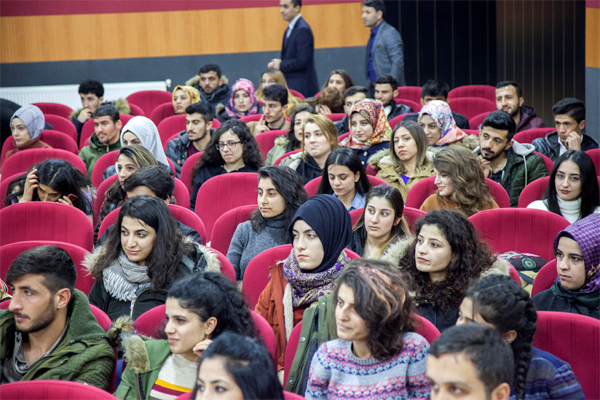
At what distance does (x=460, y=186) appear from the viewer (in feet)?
12.2

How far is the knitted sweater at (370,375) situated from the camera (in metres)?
2.01

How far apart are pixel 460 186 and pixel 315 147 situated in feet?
4.20

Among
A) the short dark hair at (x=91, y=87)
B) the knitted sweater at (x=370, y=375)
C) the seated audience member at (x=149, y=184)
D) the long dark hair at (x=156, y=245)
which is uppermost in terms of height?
the short dark hair at (x=91, y=87)

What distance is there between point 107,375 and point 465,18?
27.5 feet

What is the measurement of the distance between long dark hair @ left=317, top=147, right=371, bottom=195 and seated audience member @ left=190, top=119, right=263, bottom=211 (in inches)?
36.4

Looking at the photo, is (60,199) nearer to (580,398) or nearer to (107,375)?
(107,375)

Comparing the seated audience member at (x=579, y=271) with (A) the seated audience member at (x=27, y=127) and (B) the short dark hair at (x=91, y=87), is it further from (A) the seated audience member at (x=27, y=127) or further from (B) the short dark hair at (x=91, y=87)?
(B) the short dark hair at (x=91, y=87)

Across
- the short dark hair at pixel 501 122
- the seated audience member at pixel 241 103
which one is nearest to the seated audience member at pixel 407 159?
the short dark hair at pixel 501 122

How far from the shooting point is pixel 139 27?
8.95 meters

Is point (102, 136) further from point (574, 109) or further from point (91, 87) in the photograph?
point (574, 109)

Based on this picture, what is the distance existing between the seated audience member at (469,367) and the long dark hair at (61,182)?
2.89m

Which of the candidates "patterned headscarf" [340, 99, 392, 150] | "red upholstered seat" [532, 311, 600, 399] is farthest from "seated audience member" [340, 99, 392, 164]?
"red upholstered seat" [532, 311, 600, 399]

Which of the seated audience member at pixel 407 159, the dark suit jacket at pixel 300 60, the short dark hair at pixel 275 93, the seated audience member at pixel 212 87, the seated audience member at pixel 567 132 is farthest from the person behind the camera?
the dark suit jacket at pixel 300 60

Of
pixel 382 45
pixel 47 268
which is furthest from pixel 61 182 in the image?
pixel 382 45
